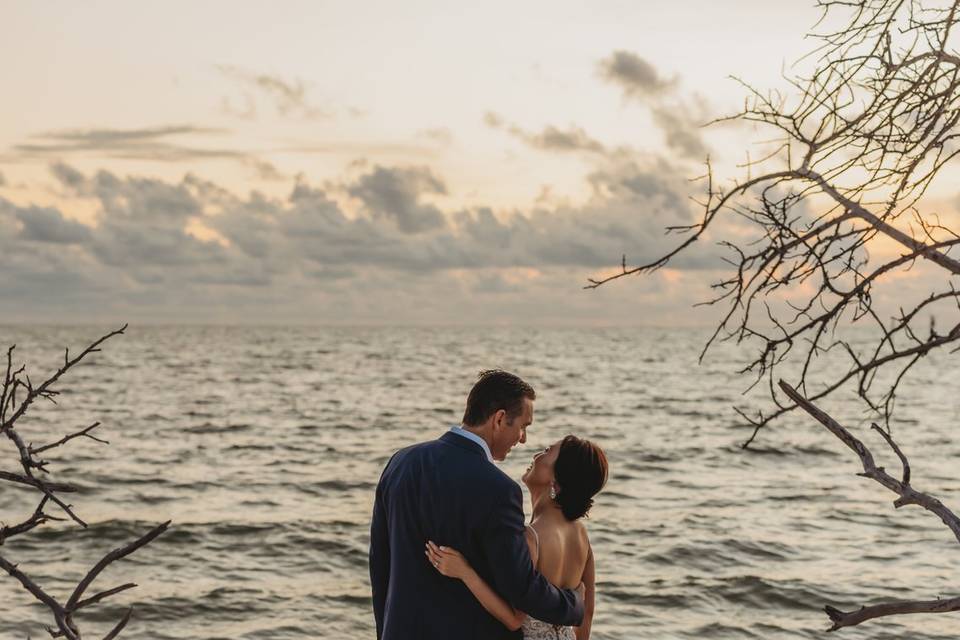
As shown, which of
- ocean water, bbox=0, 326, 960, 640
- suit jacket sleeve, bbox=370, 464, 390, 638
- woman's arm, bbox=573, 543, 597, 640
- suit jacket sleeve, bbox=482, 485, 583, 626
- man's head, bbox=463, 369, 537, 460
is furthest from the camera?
ocean water, bbox=0, 326, 960, 640

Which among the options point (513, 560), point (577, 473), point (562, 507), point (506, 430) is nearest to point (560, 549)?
point (562, 507)

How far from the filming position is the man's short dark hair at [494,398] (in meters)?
3.70

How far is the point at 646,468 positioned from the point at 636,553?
8.50m

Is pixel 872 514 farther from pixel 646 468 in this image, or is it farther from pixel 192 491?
pixel 192 491

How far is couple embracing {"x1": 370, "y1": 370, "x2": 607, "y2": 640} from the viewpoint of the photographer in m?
3.60

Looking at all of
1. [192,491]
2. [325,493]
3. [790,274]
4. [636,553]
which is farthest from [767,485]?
[790,274]

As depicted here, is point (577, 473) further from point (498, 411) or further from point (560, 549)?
point (498, 411)

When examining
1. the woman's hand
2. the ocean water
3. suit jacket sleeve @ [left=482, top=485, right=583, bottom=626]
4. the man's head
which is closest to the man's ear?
the man's head

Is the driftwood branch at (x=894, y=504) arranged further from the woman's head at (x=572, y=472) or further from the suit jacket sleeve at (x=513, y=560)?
the woman's head at (x=572, y=472)

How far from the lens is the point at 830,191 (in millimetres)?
2791

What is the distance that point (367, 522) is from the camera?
16.8 metres

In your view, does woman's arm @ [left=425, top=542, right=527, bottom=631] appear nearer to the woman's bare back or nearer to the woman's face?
the woman's bare back

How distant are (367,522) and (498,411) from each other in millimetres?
13551

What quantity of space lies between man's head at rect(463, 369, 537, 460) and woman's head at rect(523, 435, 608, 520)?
482 mm
